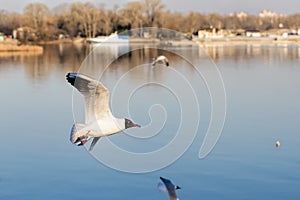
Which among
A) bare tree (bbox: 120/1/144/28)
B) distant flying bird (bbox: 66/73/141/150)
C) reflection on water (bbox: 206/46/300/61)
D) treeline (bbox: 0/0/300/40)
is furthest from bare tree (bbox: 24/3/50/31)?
distant flying bird (bbox: 66/73/141/150)

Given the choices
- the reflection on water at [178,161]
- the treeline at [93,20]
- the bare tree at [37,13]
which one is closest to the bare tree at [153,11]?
the treeline at [93,20]

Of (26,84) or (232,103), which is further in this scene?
(26,84)

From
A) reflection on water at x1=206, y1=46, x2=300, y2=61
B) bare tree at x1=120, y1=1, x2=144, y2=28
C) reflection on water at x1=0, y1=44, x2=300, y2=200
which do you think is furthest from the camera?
bare tree at x1=120, y1=1, x2=144, y2=28

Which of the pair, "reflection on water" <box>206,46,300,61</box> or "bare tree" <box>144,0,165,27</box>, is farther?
"bare tree" <box>144,0,165,27</box>

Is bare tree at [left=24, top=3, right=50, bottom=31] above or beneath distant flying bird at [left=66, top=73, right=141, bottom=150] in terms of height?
above

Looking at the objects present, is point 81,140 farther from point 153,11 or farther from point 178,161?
point 153,11

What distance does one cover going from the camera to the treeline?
74125 millimetres

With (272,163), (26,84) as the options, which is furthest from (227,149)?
(26,84)

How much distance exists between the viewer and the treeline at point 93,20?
243 ft

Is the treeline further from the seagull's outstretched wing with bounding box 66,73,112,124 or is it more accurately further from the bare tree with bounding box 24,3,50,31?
the seagull's outstretched wing with bounding box 66,73,112,124

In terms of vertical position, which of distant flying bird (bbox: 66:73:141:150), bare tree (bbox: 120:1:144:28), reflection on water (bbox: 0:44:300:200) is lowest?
reflection on water (bbox: 0:44:300:200)

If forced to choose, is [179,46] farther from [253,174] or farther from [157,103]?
[253,174]

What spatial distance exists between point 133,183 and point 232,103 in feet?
25.1

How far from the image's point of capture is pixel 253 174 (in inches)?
396
